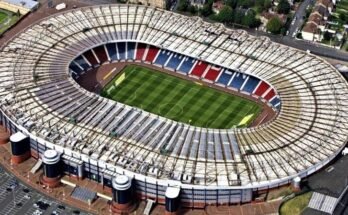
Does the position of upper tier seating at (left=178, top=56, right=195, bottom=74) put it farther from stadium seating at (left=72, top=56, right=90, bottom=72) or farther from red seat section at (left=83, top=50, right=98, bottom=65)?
stadium seating at (left=72, top=56, right=90, bottom=72)

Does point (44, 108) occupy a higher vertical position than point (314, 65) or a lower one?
lower

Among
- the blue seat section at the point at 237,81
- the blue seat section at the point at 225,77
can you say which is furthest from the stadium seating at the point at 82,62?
the blue seat section at the point at 237,81

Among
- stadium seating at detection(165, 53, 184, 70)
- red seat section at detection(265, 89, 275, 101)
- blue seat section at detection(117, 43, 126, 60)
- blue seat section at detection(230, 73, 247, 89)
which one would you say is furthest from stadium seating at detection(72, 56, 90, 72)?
red seat section at detection(265, 89, 275, 101)

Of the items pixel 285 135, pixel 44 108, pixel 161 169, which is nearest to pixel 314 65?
pixel 285 135

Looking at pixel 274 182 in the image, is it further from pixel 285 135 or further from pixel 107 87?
pixel 107 87

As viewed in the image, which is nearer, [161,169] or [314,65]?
[161,169]
